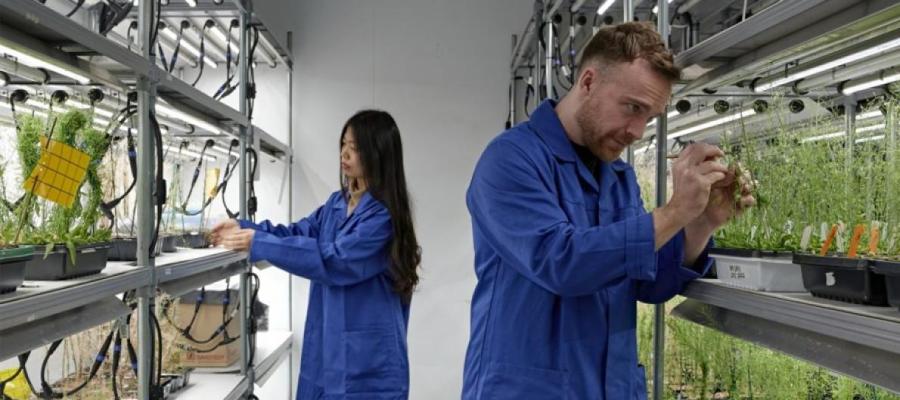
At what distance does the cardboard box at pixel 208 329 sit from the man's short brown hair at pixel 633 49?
2263mm

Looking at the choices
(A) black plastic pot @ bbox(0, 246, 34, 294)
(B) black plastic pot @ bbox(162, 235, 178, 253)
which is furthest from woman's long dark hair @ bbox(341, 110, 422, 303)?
(A) black plastic pot @ bbox(0, 246, 34, 294)

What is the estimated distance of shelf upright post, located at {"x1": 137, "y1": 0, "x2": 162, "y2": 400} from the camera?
174 centimetres

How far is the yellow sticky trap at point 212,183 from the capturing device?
315cm

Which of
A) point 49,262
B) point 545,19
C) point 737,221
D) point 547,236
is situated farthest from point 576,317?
point 545,19

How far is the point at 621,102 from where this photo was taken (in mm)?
1255

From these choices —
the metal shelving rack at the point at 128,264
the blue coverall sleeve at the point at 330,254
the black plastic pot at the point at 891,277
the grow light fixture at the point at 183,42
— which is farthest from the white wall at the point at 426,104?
the black plastic pot at the point at 891,277

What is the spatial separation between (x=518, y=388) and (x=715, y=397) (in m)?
1.07

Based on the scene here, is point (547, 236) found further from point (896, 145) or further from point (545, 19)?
point (545, 19)

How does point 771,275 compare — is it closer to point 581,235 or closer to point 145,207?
point 581,235

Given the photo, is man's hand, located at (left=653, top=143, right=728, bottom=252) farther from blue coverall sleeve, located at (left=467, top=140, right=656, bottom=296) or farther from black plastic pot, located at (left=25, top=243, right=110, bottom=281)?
black plastic pot, located at (left=25, top=243, right=110, bottom=281)

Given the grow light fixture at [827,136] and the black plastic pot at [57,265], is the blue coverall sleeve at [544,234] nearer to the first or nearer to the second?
the grow light fixture at [827,136]

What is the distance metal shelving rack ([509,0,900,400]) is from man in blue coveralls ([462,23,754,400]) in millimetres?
123

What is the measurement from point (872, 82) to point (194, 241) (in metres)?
2.58

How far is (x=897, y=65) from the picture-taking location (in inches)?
65.4
